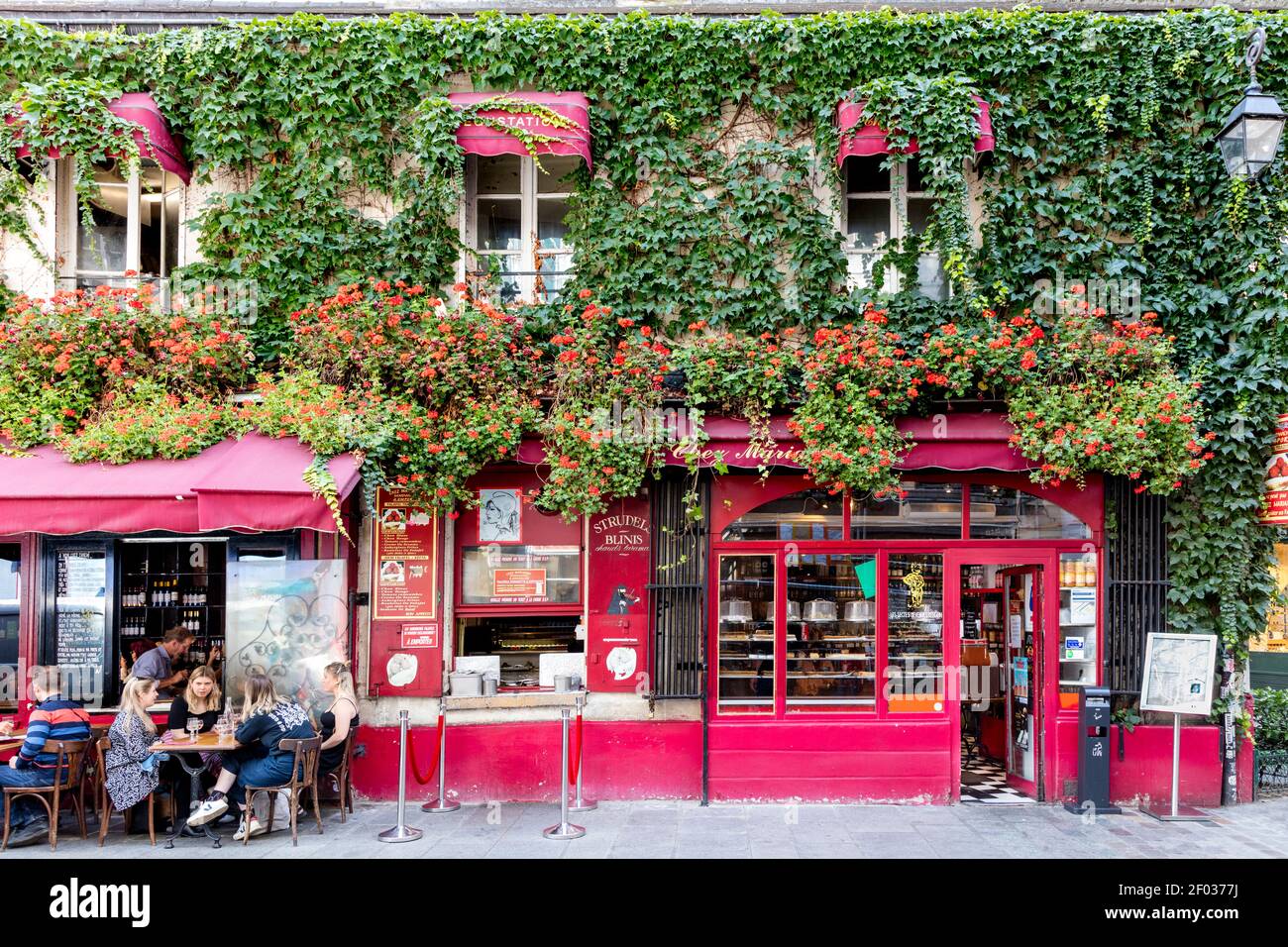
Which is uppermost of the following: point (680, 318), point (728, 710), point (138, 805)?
point (680, 318)

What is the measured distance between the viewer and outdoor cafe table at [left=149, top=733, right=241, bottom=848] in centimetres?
778

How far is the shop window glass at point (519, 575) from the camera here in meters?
9.66

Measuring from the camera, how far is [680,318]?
960 centimetres

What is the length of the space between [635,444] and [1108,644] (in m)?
5.18

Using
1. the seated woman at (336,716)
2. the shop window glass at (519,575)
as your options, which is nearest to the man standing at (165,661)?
the seated woman at (336,716)

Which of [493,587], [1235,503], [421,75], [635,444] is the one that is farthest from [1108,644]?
[421,75]

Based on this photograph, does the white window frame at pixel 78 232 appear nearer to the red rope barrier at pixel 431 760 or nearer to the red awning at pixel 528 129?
the red awning at pixel 528 129

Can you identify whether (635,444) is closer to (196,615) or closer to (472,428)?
(472,428)

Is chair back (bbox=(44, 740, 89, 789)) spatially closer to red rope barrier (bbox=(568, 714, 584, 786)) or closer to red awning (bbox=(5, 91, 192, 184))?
red rope barrier (bbox=(568, 714, 584, 786))

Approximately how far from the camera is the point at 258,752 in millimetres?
8039

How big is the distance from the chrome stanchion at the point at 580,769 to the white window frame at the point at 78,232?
639cm

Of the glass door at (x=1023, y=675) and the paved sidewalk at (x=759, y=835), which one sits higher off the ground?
the glass door at (x=1023, y=675)

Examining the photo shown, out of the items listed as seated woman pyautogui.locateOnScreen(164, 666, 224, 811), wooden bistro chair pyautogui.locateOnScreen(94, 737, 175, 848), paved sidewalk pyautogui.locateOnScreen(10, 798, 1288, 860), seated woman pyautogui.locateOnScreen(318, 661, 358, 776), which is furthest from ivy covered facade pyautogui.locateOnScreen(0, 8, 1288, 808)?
wooden bistro chair pyautogui.locateOnScreen(94, 737, 175, 848)

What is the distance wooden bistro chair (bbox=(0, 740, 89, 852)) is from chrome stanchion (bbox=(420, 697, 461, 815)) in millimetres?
3005
